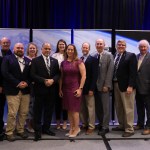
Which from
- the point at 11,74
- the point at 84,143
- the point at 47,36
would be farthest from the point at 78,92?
the point at 47,36

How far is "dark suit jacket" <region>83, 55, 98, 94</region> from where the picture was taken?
4352 mm

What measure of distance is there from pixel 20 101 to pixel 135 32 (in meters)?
2.59

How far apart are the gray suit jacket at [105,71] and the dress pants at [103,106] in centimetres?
14

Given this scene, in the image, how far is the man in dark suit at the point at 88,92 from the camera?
4363 mm

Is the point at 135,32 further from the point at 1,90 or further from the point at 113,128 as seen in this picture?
the point at 1,90

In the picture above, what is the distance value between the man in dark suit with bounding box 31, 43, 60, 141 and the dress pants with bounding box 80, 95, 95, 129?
591mm

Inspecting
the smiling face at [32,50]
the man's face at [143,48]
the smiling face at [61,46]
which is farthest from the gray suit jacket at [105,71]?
the smiling face at [32,50]

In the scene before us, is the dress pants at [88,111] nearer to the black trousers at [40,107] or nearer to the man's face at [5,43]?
the black trousers at [40,107]

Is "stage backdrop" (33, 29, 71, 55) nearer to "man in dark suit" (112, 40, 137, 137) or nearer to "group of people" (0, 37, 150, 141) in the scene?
"group of people" (0, 37, 150, 141)

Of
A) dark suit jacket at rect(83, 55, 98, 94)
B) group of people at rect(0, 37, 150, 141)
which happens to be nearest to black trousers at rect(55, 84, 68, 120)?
group of people at rect(0, 37, 150, 141)

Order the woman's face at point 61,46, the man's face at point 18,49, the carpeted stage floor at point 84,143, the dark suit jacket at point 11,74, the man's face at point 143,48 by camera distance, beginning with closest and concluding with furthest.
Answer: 1. the carpeted stage floor at point 84,143
2. the dark suit jacket at point 11,74
3. the man's face at point 18,49
4. the man's face at point 143,48
5. the woman's face at point 61,46

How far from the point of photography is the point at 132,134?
443cm

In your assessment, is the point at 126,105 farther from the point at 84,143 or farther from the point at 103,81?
the point at 84,143
